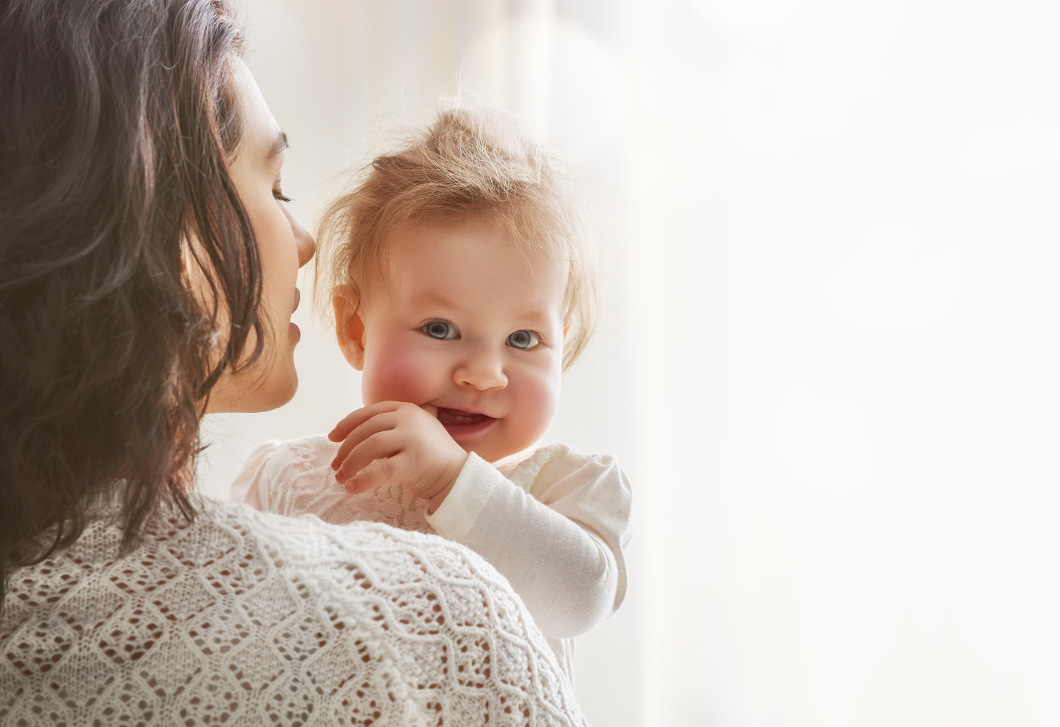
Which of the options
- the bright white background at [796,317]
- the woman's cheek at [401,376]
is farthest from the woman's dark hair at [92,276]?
the bright white background at [796,317]

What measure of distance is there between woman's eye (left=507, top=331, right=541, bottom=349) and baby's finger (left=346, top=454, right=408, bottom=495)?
10.2 inches

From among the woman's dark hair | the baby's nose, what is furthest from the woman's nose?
the woman's dark hair

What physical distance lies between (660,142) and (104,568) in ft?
4.86

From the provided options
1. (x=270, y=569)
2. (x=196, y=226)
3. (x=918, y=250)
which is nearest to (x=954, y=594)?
(x=918, y=250)

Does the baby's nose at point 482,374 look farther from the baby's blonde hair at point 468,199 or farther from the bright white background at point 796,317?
the bright white background at point 796,317

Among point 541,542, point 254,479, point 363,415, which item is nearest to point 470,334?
point 363,415

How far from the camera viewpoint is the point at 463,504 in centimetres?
97

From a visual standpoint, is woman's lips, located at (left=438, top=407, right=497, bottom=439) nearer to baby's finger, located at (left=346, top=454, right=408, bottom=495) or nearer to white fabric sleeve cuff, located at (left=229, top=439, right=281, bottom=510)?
baby's finger, located at (left=346, top=454, right=408, bottom=495)

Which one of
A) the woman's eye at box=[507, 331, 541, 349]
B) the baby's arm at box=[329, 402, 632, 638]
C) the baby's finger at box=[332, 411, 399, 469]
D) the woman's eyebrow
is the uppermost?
the woman's eyebrow

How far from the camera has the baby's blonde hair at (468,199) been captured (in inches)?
44.9

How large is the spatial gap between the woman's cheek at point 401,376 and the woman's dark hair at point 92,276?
17.7 inches

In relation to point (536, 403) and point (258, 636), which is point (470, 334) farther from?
point (258, 636)

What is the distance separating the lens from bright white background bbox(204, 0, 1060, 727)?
1.27 m

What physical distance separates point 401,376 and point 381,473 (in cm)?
18
